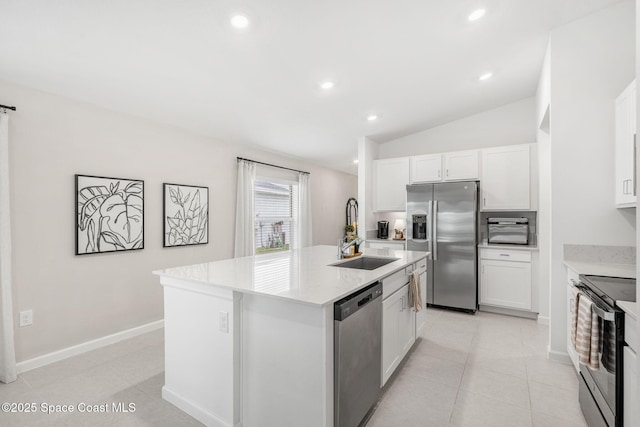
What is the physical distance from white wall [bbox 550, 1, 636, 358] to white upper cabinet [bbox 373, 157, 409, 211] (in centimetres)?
220

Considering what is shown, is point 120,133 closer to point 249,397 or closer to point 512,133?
point 249,397

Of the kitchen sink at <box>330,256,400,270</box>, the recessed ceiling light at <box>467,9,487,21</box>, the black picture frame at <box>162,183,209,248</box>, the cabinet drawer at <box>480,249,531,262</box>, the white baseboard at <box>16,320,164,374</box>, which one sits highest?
the recessed ceiling light at <box>467,9,487,21</box>

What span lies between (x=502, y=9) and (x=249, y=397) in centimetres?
332

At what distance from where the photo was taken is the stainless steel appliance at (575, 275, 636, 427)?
56.2 inches

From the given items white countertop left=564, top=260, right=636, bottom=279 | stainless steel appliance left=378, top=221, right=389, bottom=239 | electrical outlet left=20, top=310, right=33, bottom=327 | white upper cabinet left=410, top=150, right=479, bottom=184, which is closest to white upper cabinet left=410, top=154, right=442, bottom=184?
white upper cabinet left=410, top=150, right=479, bottom=184

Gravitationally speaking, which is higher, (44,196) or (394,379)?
(44,196)

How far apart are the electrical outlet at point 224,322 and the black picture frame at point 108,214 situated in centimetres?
191

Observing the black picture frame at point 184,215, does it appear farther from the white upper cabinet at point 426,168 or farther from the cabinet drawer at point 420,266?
the white upper cabinet at point 426,168

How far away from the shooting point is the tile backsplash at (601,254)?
248 cm

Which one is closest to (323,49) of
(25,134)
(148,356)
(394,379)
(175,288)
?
(175,288)

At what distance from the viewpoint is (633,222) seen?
2469 mm

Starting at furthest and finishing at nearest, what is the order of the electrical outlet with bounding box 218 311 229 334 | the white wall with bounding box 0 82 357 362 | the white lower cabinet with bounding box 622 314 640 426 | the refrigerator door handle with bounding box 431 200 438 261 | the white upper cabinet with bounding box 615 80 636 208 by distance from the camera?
the refrigerator door handle with bounding box 431 200 438 261, the white wall with bounding box 0 82 357 362, the white upper cabinet with bounding box 615 80 636 208, the electrical outlet with bounding box 218 311 229 334, the white lower cabinet with bounding box 622 314 640 426

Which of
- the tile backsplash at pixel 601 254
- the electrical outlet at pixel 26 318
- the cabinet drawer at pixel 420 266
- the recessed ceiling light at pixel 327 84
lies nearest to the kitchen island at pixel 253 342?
the cabinet drawer at pixel 420 266

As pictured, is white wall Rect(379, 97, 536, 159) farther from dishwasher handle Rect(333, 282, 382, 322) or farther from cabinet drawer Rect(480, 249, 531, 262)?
dishwasher handle Rect(333, 282, 382, 322)
